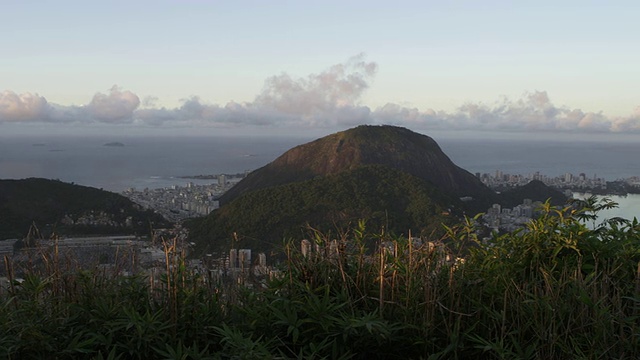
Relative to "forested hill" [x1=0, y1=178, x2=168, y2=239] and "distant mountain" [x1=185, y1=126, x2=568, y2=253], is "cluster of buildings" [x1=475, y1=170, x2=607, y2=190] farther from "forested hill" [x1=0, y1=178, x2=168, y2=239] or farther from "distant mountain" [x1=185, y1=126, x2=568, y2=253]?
"forested hill" [x1=0, y1=178, x2=168, y2=239]

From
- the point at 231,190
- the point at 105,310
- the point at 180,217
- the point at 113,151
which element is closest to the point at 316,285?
the point at 105,310

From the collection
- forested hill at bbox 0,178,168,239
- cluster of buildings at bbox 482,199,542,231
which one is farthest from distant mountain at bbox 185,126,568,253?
forested hill at bbox 0,178,168,239

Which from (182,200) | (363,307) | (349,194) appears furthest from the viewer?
(182,200)

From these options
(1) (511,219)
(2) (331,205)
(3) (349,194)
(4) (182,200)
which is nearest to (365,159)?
(4) (182,200)

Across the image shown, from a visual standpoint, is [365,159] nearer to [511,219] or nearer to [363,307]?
[511,219]

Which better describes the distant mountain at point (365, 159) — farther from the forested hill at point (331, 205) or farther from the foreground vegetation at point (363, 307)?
the foreground vegetation at point (363, 307)

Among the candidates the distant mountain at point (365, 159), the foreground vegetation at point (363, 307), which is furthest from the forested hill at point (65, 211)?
the foreground vegetation at point (363, 307)
